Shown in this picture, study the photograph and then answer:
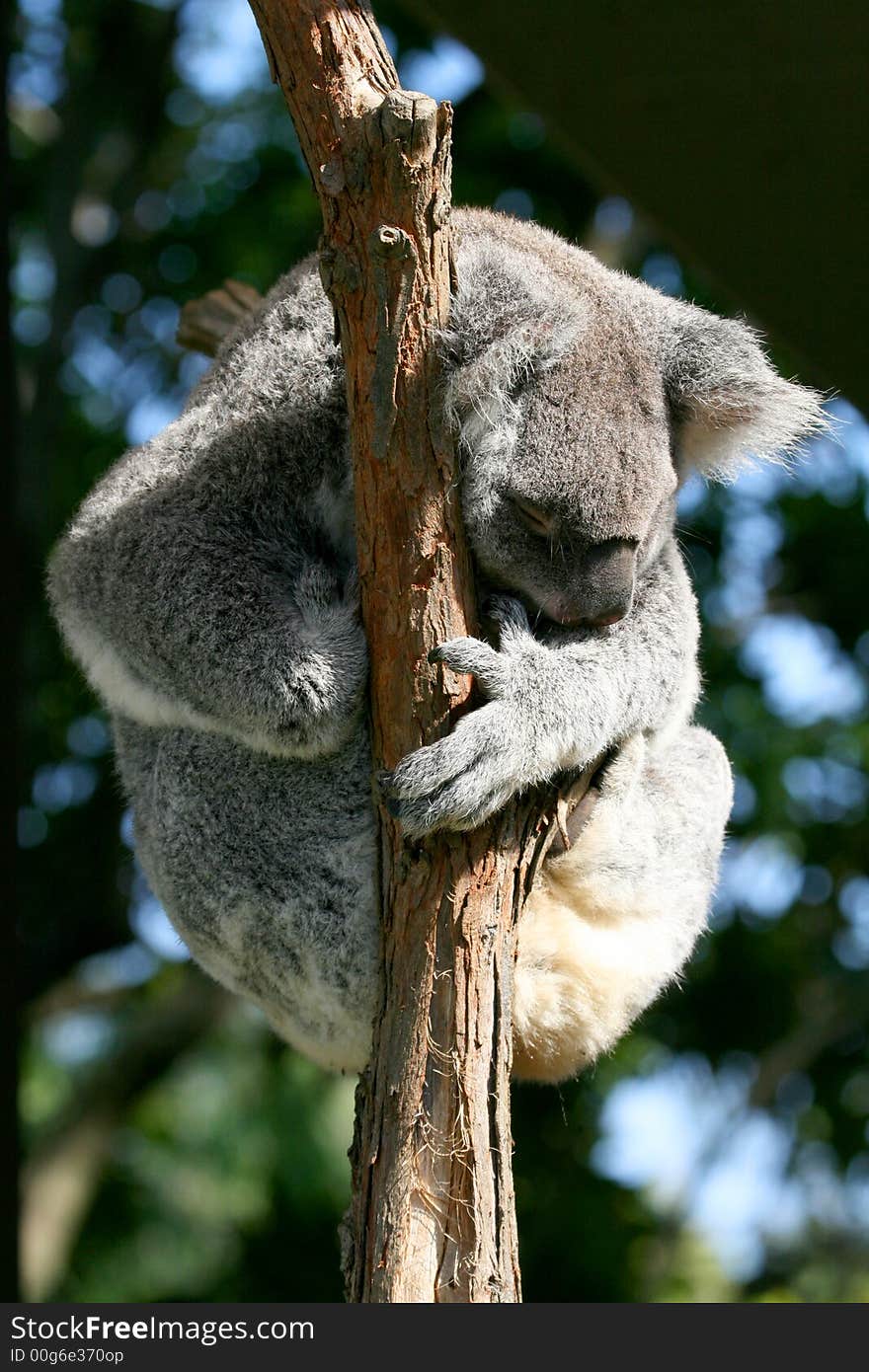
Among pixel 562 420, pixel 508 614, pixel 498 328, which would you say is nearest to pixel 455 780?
pixel 508 614

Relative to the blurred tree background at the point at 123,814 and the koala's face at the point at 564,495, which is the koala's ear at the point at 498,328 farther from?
the blurred tree background at the point at 123,814

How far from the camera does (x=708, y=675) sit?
8.01 m

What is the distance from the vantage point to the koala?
2824 mm

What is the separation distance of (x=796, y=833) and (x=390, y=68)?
6.01 m

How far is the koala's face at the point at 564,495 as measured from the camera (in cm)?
283

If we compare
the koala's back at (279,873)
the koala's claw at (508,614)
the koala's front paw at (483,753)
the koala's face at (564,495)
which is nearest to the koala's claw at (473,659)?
the koala's front paw at (483,753)

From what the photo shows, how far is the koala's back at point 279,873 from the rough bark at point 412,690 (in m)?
0.33

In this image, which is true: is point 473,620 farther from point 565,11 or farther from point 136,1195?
point 136,1195

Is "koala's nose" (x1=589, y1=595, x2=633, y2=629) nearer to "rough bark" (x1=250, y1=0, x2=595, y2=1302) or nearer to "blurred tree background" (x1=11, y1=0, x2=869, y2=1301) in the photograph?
"rough bark" (x1=250, y1=0, x2=595, y2=1302)

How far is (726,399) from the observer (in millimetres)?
3152

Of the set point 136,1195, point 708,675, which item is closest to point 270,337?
point 708,675

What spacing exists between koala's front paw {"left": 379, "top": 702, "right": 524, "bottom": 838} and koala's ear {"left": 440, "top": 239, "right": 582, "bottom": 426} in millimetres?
612

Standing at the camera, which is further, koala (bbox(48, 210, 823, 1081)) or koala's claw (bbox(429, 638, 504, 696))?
koala (bbox(48, 210, 823, 1081))

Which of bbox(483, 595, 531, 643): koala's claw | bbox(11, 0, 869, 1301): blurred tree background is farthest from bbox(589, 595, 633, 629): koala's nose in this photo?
bbox(11, 0, 869, 1301): blurred tree background
